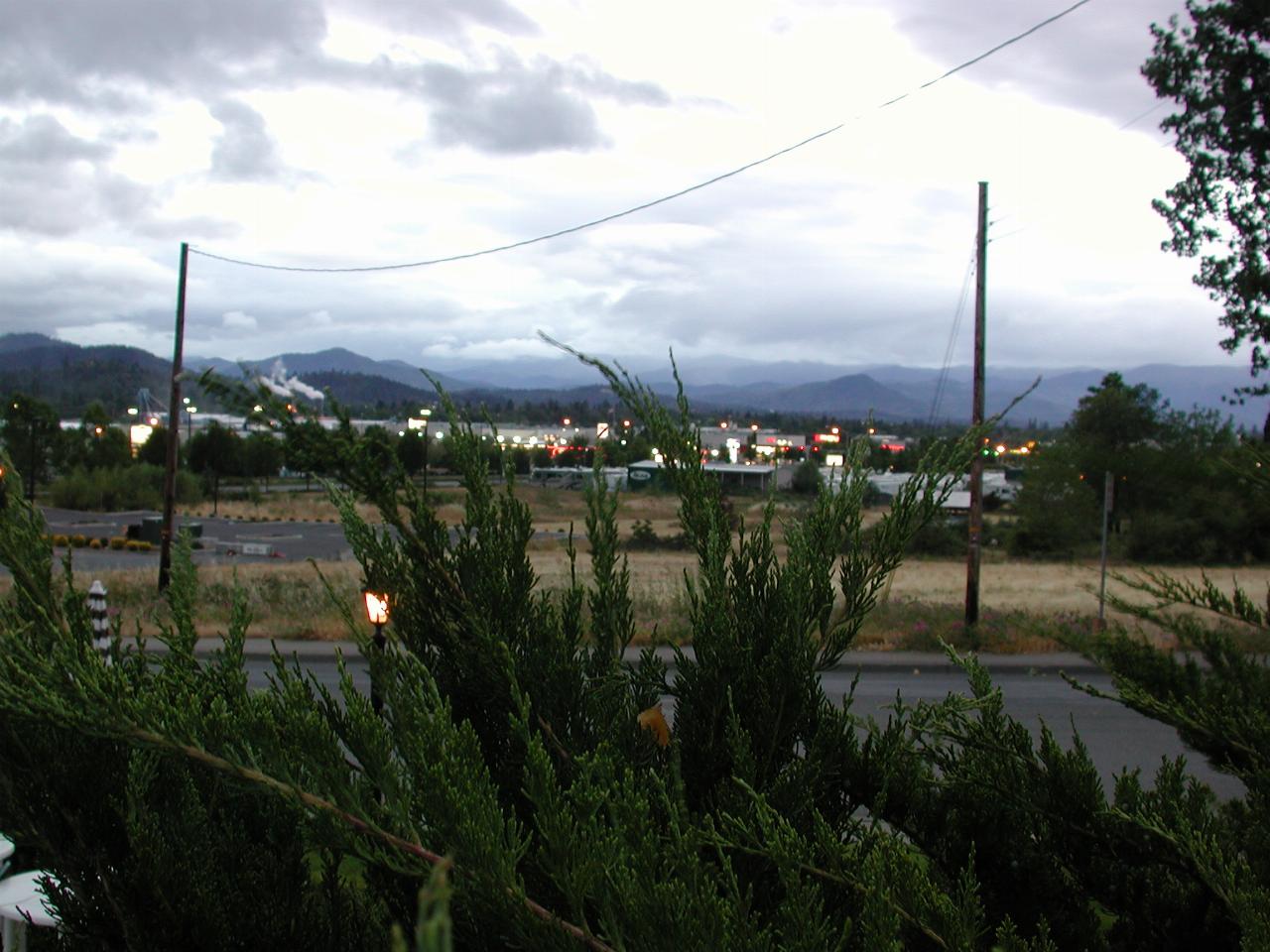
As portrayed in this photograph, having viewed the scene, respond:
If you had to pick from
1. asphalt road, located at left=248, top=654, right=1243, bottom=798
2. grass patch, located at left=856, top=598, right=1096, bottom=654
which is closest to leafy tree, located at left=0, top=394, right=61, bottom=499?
grass patch, located at left=856, top=598, right=1096, bottom=654

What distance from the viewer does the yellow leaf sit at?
2.67m

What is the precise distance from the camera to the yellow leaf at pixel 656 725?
267 cm

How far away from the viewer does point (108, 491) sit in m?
63.4

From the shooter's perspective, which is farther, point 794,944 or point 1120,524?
point 1120,524

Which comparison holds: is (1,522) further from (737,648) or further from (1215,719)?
(1215,719)

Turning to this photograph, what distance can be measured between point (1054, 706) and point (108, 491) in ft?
200

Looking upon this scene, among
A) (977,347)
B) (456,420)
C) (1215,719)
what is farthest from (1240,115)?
(456,420)

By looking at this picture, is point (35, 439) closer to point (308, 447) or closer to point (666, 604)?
point (666, 604)

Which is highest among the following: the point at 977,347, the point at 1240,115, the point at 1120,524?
the point at 1240,115

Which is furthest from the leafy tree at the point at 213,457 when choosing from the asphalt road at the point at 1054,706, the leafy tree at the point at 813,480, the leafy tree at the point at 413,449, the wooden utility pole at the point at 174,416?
the leafy tree at the point at 413,449

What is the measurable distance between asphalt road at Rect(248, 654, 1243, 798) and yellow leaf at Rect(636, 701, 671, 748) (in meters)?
7.94

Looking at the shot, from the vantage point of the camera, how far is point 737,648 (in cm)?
253

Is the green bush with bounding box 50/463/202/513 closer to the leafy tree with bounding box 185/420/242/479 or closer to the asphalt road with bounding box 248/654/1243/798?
the leafy tree with bounding box 185/420/242/479

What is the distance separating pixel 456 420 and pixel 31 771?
1224 mm
